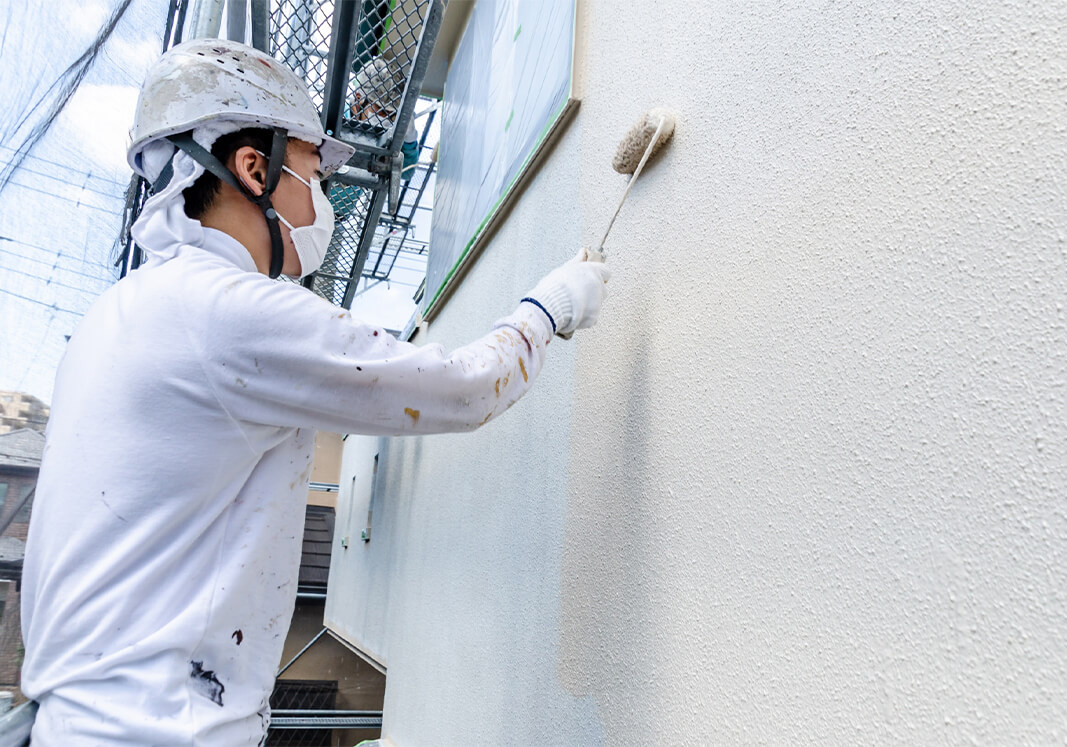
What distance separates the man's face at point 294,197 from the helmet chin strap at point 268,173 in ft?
0.04

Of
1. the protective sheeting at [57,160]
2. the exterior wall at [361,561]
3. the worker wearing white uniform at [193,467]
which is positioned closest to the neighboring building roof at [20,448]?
the protective sheeting at [57,160]

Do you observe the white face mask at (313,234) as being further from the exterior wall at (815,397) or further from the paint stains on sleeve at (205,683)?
the paint stains on sleeve at (205,683)

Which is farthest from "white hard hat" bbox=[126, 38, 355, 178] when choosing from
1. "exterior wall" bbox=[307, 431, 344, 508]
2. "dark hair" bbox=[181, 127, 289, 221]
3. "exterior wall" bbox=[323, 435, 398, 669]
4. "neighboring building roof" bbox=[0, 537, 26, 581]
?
"exterior wall" bbox=[307, 431, 344, 508]

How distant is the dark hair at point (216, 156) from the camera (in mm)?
1253

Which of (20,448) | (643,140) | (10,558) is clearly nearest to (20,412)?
(20,448)

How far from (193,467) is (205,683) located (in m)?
0.31

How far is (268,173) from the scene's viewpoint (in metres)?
1.28

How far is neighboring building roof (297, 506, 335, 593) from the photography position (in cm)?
844

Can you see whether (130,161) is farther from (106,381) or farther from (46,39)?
(46,39)

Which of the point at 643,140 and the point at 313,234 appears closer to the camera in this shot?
the point at 643,140

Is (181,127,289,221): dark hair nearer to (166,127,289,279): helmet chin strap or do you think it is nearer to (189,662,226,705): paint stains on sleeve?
(166,127,289,279): helmet chin strap

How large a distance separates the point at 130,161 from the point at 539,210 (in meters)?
0.88

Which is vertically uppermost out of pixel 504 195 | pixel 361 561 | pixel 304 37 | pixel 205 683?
pixel 304 37

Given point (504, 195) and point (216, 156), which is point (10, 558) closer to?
point (216, 156)
